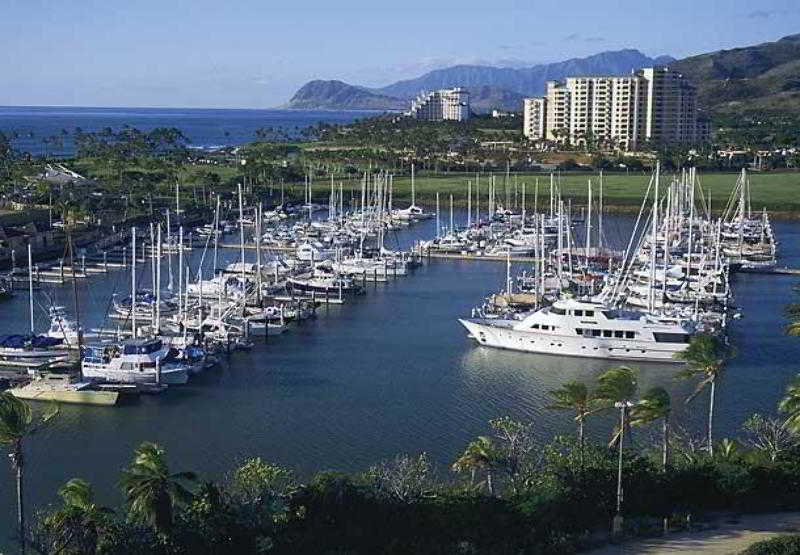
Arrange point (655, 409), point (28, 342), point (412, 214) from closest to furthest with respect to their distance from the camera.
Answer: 1. point (655, 409)
2. point (28, 342)
3. point (412, 214)

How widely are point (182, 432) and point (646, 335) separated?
14172mm

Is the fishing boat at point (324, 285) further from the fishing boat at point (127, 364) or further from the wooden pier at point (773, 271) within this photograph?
the wooden pier at point (773, 271)

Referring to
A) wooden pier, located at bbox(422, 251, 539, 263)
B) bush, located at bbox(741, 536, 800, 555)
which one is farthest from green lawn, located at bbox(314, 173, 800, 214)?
bush, located at bbox(741, 536, 800, 555)

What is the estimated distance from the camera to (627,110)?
116 meters

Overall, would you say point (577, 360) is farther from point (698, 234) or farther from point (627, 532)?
point (698, 234)

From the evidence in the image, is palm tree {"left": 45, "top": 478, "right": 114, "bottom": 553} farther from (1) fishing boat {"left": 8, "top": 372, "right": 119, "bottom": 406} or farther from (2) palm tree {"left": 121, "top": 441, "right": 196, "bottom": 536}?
(1) fishing boat {"left": 8, "top": 372, "right": 119, "bottom": 406}

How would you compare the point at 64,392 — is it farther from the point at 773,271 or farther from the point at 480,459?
the point at 773,271

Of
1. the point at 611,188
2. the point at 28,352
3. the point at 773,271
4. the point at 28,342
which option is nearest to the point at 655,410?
the point at 28,352

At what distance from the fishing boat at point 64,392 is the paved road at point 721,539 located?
15282mm

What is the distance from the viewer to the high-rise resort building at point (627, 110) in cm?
11575

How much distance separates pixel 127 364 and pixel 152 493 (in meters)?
14.3

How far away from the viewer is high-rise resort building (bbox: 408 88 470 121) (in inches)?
7013

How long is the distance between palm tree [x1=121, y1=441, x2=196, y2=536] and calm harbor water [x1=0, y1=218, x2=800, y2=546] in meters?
5.64

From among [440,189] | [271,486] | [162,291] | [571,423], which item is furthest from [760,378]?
[440,189]
